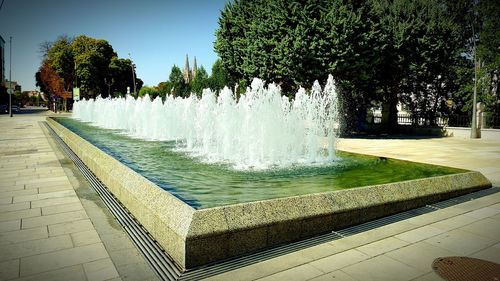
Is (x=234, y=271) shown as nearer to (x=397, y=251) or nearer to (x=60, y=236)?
(x=397, y=251)

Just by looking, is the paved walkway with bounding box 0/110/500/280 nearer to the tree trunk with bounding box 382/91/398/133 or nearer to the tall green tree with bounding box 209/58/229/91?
the tree trunk with bounding box 382/91/398/133

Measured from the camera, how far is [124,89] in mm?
69875

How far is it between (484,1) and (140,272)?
114 feet

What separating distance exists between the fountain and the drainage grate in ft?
0.33

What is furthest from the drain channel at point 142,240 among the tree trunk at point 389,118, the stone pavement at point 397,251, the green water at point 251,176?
the tree trunk at point 389,118

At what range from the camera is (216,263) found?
13.0 feet

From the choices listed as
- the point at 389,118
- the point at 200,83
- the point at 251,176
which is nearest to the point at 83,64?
the point at 200,83

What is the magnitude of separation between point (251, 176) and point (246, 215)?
3383 mm

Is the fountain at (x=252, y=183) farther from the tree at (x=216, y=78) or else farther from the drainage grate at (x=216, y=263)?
the tree at (x=216, y=78)

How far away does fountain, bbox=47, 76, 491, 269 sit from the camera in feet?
13.6

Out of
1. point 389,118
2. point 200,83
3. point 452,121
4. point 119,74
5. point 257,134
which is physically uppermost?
point 119,74

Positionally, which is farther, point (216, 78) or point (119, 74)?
point (119, 74)

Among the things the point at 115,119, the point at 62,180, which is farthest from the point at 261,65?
the point at 62,180

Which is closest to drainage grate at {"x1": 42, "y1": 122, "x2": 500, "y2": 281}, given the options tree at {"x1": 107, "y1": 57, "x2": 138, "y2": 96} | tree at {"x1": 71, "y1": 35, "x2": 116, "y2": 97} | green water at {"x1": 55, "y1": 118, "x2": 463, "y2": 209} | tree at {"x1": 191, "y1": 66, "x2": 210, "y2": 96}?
green water at {"x1": 55, "y1": 118, "x2": 463, "y2": 209}
